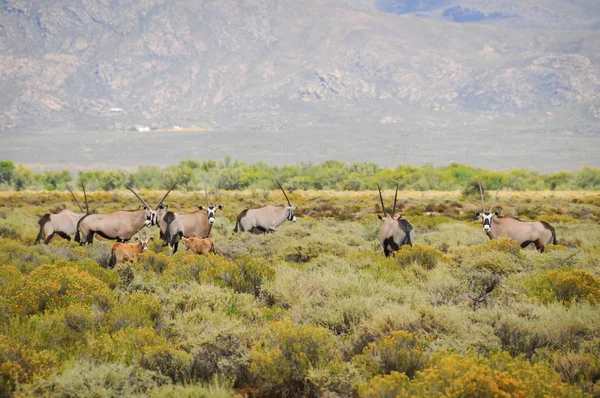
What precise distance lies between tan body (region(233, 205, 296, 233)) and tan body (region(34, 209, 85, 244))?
4802 mm

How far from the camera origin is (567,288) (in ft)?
30.7

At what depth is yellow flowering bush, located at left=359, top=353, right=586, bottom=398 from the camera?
17.6ft

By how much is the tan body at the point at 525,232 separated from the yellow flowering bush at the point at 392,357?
9.18 metres

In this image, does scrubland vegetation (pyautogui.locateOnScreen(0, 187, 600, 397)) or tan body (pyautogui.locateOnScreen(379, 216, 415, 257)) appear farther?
tan body (pyautogui.locateOnScreen(379, 216, 415, 257))

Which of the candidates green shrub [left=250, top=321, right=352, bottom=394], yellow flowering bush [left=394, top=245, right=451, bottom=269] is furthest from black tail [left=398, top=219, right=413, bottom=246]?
green shrub [left=250, top=321, right=352, bottom=394]

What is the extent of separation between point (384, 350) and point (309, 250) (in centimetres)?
744

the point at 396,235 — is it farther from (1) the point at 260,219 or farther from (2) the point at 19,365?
(2) the point at 19,365

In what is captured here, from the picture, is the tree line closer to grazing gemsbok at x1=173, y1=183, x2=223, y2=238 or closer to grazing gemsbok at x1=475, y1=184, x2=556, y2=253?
grazing gemsbok at x1=173, y1=183, x2=223, y2=238

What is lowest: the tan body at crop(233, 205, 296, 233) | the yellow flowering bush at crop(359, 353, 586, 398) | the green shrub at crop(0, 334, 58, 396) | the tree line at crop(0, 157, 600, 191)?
the tree line at crop(0, 157, 600, 191)

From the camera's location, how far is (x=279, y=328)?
7.06 metres

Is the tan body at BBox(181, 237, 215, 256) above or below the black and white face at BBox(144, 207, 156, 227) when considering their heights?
below

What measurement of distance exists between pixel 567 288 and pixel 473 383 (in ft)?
15.9

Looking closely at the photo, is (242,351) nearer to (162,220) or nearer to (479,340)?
(479,340)

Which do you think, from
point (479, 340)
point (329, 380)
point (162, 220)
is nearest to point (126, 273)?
point (162, 220)
